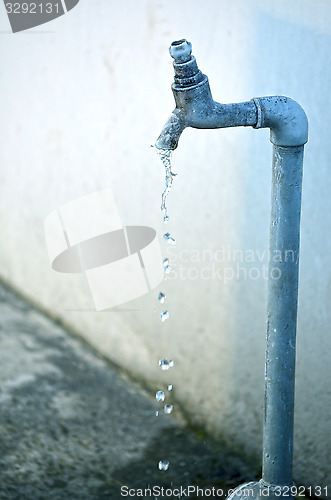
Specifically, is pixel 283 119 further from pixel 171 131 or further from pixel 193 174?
pixel 193 174

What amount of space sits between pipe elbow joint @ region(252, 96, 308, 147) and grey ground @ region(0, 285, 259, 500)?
2.86ft

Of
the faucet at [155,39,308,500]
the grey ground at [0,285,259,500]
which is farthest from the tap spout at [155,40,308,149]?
the grey ground at [0,285,259,500]

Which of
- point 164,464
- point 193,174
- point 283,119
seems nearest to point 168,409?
point 164,464

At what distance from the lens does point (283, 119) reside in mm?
958

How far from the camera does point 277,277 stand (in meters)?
1.02

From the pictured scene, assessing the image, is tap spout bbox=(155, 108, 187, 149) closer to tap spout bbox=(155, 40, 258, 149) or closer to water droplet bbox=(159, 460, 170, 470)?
tap spout bbox=(155, 40, 258, 149)

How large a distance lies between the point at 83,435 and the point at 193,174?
2.34ft

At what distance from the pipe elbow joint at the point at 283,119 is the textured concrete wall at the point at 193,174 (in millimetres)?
331

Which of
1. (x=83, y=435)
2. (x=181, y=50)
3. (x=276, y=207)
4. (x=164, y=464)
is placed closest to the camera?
(x=181, y=50)

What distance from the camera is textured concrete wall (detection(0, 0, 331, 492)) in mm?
1350

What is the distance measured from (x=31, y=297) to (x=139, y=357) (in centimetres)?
57

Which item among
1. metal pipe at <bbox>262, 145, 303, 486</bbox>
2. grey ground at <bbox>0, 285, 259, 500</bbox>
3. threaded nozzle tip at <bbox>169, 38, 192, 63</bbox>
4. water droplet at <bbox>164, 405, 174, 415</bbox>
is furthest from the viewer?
water droplet at <bbox>164, 405, 174, 415</bbox>

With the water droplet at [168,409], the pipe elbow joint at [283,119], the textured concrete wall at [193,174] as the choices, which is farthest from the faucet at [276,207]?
the water droplet at [168,409]

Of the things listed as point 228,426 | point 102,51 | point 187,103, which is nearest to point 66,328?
point 228,426
